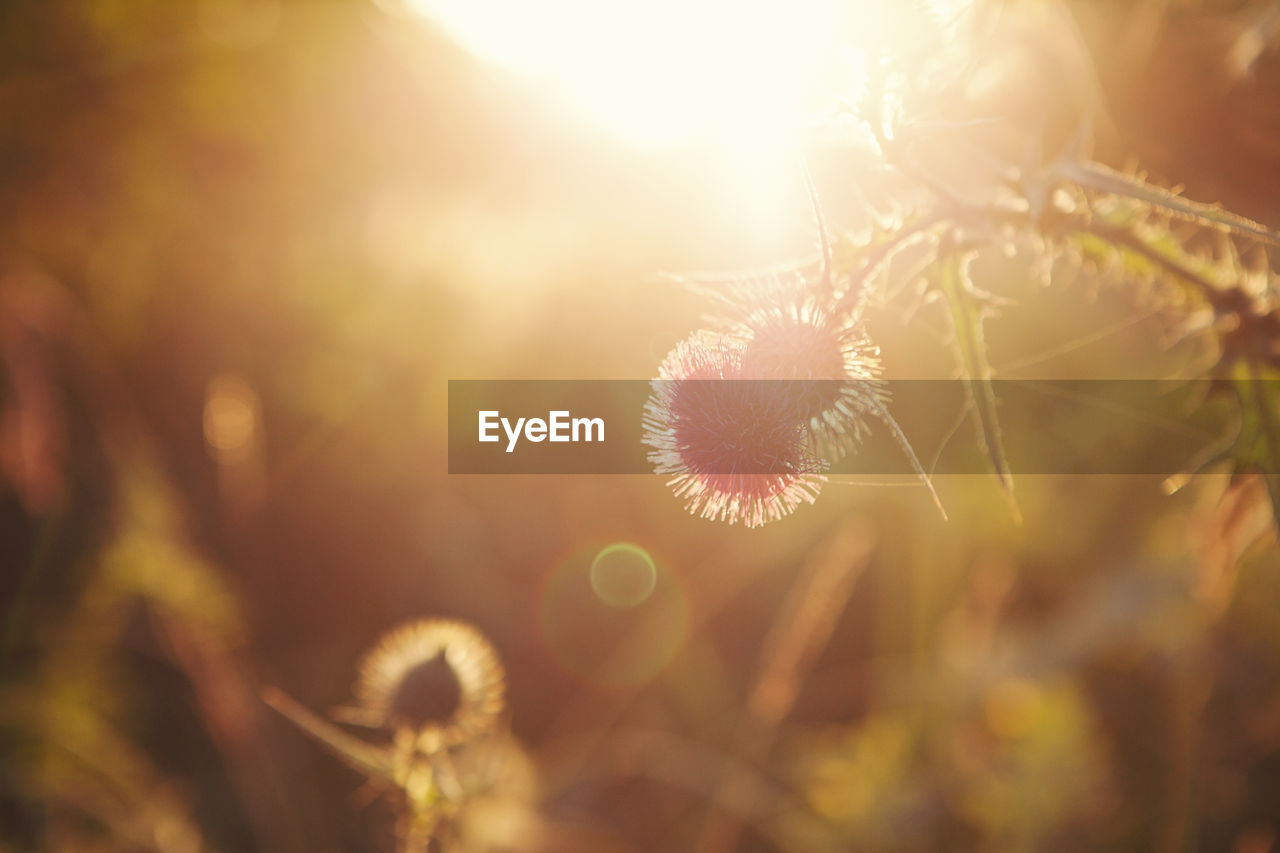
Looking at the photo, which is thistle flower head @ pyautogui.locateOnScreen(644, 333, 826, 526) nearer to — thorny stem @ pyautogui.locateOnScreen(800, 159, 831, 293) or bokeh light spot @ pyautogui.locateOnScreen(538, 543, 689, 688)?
thorny stem @ pyautogui.locateOnScreen(800, 159, 831, 293)

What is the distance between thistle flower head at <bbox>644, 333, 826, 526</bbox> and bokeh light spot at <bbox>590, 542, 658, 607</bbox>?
6.67 ft

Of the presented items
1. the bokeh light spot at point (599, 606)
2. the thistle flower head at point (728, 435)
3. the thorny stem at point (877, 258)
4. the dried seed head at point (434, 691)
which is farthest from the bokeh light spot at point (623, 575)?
the thorny stem at point (877, 258)

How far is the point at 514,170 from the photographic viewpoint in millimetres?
3617

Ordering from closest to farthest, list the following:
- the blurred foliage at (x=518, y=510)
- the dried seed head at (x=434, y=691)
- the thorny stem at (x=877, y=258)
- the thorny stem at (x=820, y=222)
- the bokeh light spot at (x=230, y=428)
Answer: the thorny stem at (x=820, y=222) < the thorny stem at (x=877, y=258) < the dried seed head at (x=434, y=691) < the blurred foliage at (x=518, y=510) < the bokeh light spot at (x=230, y=428)

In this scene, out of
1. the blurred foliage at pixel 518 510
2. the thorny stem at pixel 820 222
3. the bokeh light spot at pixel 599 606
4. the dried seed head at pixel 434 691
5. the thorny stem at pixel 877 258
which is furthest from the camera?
the bokeh light spot at pixel 599 606

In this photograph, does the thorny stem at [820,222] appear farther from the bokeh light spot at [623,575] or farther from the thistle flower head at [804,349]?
the bokeh light spot at [623,575]

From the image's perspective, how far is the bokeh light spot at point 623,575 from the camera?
2766 millimetres

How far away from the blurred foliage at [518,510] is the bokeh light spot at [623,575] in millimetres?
55

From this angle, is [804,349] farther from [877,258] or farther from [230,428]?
[230,428]

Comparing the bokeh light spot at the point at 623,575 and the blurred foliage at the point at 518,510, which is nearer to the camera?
the blurred foliage at the point at 518,510

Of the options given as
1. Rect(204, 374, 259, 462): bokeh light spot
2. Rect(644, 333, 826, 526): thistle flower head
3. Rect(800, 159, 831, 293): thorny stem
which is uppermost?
Rect(204, 374, 259, 462): bokeh light spot

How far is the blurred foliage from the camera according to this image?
5.05ft

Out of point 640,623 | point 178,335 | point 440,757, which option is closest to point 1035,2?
point 440,757

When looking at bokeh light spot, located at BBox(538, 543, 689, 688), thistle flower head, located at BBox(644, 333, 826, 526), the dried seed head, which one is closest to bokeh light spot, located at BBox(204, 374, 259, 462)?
the dried seed head
